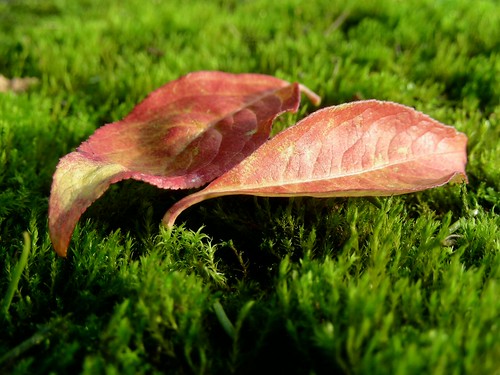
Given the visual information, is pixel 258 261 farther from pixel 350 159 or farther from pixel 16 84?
pixel 16 84

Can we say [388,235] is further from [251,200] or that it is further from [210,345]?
[210,345]

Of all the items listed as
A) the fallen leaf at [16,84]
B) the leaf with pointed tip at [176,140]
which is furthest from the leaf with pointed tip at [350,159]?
the fallen leaf at [16,84]

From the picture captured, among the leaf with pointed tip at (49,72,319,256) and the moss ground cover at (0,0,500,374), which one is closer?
the moss ground cover at (0,0,500,374)

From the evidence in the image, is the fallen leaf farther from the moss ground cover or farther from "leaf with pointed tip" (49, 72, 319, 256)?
"leaf with pointed tip" (49, 72, 319, 256)

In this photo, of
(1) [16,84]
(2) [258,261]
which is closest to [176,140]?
(2) [258,261]

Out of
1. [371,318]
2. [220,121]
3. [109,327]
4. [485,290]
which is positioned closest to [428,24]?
[220,121]

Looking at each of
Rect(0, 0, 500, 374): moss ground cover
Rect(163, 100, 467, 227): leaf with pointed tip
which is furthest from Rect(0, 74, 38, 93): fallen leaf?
Rect(163, 100, 467, 227): leaf with pointed tip

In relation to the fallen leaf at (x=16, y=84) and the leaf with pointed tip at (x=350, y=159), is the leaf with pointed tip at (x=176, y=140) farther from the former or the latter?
the fallen leaf at (x=16, y=84)
